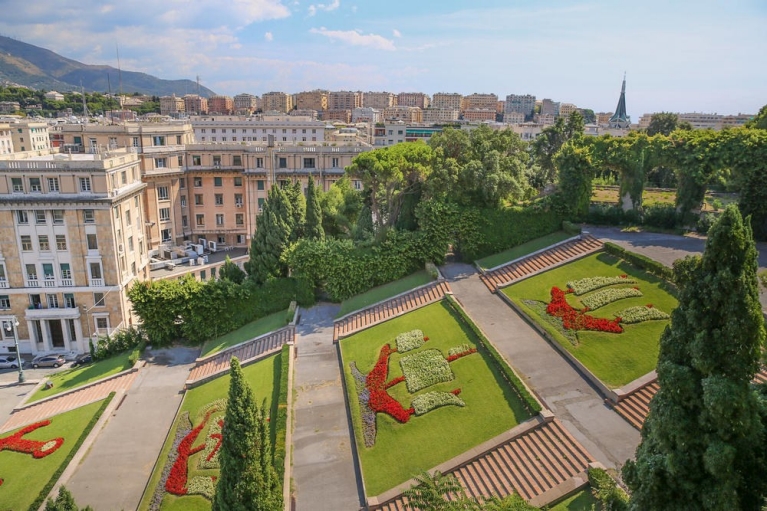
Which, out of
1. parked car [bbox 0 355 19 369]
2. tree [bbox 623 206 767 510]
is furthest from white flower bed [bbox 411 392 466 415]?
parked car [bbox 0 355 19 369]

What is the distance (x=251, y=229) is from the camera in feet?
212

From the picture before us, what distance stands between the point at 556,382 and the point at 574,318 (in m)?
5.05

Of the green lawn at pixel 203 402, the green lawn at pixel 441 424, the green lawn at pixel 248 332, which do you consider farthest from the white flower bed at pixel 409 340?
the green lawn at pixel 248 332

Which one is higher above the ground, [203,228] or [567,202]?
[567,202]

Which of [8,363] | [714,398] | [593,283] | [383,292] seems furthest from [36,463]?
[593,283]

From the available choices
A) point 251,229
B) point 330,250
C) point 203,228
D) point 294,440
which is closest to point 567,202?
point 330,250

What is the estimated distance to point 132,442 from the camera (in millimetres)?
27125

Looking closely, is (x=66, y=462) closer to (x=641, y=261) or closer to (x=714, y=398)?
(x=714, y=398)

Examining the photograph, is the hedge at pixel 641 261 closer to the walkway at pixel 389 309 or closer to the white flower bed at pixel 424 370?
the walkway at pixel 389 309

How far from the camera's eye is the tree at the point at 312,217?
4116 cm

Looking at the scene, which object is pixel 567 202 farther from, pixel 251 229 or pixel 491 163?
pixel 251 229

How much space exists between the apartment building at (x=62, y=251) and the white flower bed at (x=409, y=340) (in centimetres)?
2725

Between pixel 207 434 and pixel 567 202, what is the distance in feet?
94.1

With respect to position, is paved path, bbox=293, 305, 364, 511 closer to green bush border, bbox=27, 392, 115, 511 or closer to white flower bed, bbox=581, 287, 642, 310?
green bush border, bbox=27, 392, 115, 511
